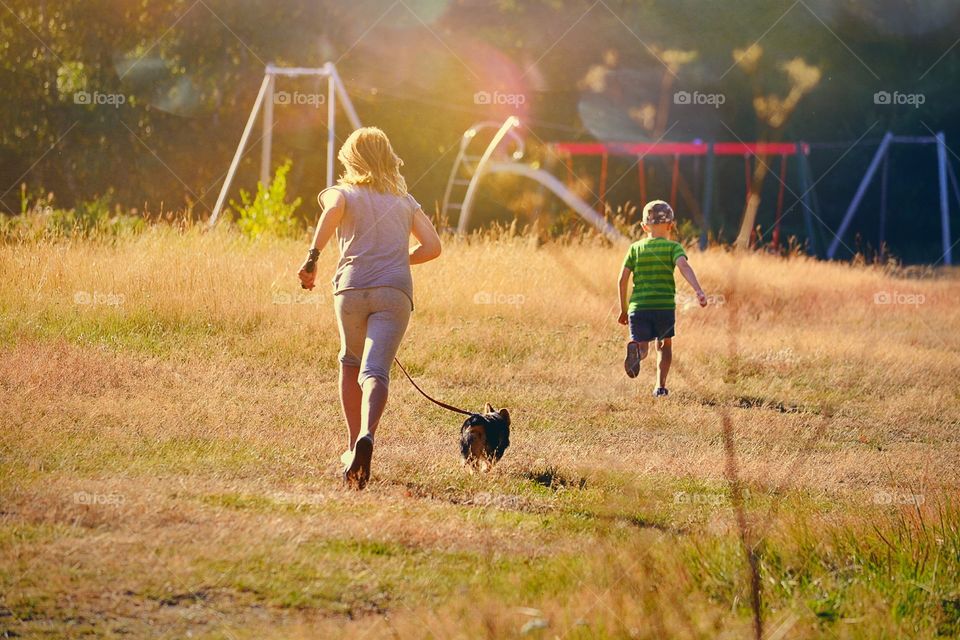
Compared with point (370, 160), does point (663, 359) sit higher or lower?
lower

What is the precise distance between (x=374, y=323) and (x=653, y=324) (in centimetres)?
437

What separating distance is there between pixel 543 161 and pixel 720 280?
8340 mm

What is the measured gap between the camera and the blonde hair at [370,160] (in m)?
6.67

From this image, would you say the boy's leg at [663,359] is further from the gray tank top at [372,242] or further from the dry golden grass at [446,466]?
the gray tank top at [372,242]

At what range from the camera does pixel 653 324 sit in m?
10.5

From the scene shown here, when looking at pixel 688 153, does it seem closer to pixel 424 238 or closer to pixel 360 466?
pixel 424 238

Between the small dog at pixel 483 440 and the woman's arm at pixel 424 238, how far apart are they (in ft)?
3.21

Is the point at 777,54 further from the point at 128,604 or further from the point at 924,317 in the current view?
the point at 128,604

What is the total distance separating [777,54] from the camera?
2706 cm

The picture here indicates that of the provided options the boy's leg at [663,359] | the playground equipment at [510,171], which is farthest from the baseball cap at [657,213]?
the playground equipment at [510,171]

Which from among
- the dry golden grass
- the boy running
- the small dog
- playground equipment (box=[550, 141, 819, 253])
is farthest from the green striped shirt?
playground equipment (box=[550, 141, 819, 253])

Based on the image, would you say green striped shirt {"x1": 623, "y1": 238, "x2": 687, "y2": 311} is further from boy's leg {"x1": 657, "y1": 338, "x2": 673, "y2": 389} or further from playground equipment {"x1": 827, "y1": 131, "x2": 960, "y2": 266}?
playground equipment {"x1": 827, "y1": 131, "x2": 960, "y2": 266}

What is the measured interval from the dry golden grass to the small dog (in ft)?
0.60

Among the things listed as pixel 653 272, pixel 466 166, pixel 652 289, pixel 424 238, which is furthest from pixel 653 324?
pixel 466 166
